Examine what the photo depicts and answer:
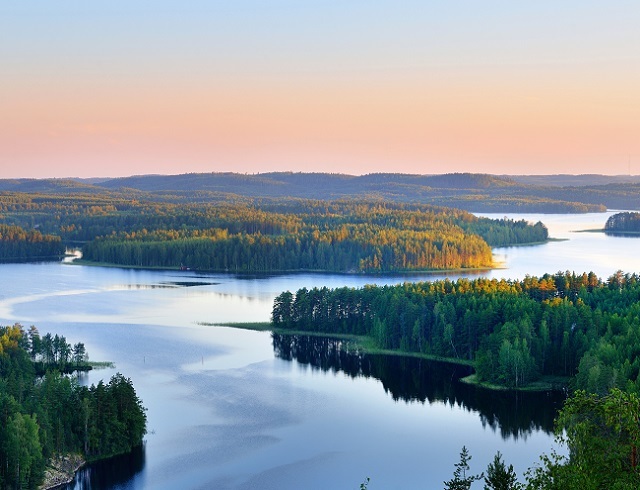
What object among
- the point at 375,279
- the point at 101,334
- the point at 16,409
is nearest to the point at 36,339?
the point at 101,334

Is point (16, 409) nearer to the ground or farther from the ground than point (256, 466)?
farther from the ground

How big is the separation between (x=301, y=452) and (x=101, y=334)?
29.4 meters

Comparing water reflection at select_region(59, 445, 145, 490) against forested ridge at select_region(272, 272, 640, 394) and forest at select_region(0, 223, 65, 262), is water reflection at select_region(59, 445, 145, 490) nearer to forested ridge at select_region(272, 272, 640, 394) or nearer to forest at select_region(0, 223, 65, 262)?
forested ridge at select_region(272, 272, 640, 394)

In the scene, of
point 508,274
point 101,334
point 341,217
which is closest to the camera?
point 101,334

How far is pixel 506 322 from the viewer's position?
175 feet

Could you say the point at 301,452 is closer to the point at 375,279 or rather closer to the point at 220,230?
the point at 375,279

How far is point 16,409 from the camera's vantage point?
34594mm

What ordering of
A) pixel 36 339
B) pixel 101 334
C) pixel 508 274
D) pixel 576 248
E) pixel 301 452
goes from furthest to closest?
pixel 576 248, pixel 508 274, pixel 101 334, pixel 36 339, pixel 301 452

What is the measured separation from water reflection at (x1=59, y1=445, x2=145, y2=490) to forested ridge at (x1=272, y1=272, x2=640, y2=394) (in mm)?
20527

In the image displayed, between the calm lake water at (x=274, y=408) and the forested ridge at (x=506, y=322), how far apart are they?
238cm

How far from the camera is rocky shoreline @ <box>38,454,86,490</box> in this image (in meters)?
33.8

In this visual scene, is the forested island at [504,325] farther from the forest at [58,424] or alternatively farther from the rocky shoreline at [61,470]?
the rocky shoreline at [61,470]

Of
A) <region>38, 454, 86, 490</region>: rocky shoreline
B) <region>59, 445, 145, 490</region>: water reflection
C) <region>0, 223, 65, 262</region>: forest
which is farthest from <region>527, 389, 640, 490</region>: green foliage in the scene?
<region>0, 223, 65, 262</region>: forest

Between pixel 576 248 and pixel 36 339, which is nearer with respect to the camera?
pixel 36 339
